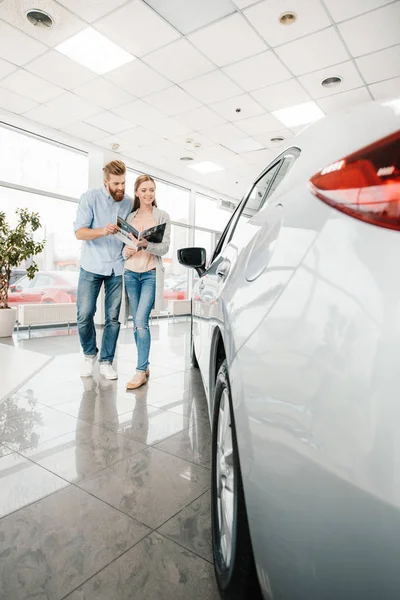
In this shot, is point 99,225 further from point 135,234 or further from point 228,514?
point 228,514

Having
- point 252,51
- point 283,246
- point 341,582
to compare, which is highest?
point 252,51

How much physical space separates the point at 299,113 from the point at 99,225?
4.13m

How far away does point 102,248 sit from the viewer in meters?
2.83

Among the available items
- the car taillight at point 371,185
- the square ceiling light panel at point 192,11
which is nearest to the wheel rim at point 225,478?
the car taillight at point 371,185

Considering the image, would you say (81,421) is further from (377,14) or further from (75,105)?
(75,105)

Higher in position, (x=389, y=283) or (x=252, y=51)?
(x=252, y=51)

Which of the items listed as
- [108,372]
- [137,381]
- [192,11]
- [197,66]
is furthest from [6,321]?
[192,11]

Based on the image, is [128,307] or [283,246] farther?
[128,307]

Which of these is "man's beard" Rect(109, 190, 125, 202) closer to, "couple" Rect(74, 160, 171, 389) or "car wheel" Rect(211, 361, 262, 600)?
"couple" Rect(74, 160, 171, 389)

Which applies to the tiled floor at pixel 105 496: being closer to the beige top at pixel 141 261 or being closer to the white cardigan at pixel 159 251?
the white cardigan at pixel 159 251

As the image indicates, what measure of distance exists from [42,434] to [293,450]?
1719 millimetres

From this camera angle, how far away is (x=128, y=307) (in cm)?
303

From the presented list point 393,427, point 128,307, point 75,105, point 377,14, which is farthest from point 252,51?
point 393,427

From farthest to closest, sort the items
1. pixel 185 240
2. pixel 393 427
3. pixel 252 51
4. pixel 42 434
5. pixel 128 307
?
1. pixel 185 240
2. pixel 252 51
3. pixel 128 307
4. pixel 42 434
5. pixel 393 427
